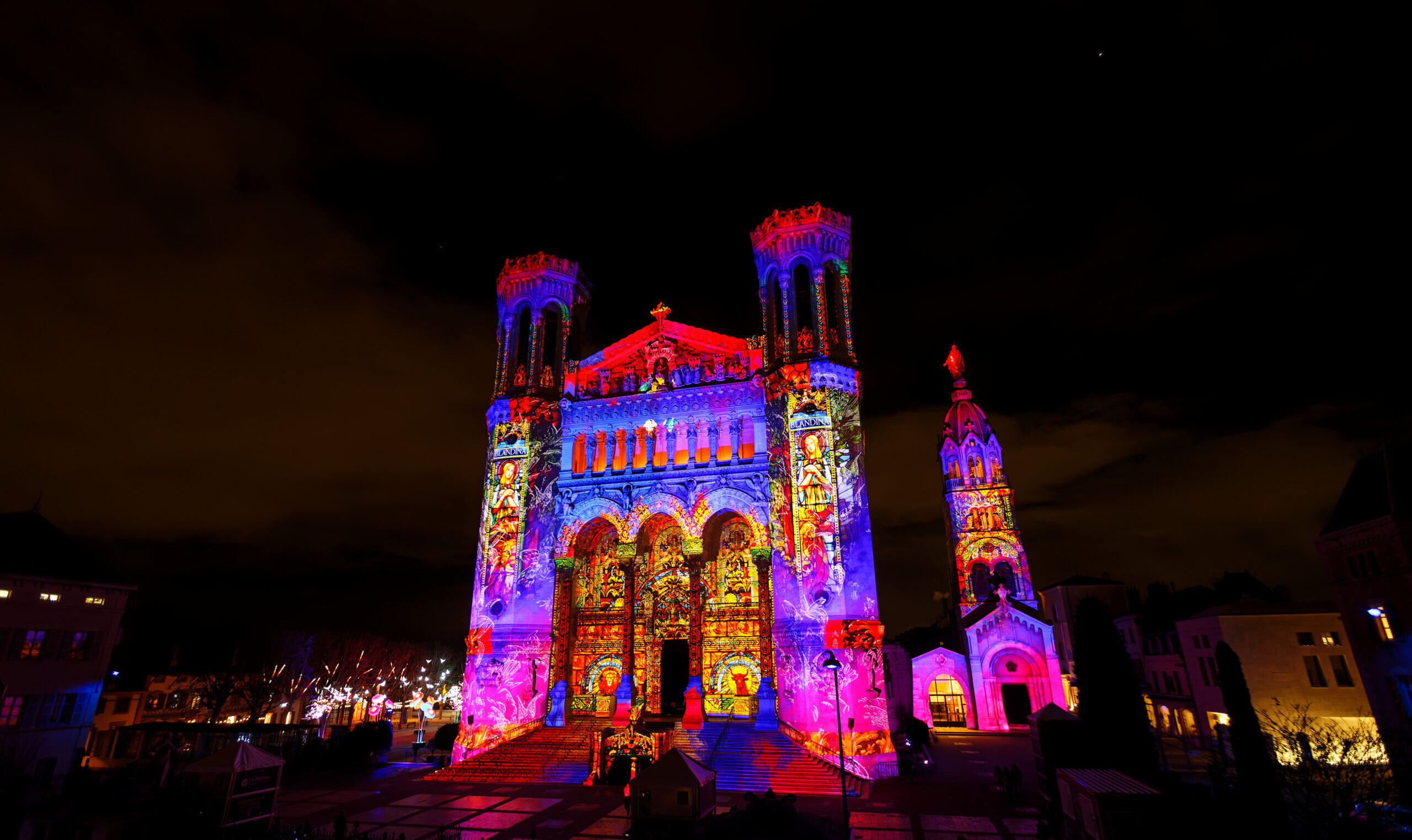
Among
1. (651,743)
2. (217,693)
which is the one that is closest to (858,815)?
(651,743)

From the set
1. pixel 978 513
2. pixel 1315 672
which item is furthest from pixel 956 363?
pixel 1315 672

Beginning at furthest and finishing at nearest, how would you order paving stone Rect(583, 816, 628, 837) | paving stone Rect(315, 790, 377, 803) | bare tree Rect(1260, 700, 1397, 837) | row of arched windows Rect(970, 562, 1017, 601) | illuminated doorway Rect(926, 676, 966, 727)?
row of arched windows Rect(970, 562, 1017, 601) < illuminated doorway Rect(926, 676, 966, 727) < paving stone Rect(315, 790, 377, 803) < paving stone Rect(583, 816, 628, 837) < bare tree Rect(1260, 700, 1397, 837)

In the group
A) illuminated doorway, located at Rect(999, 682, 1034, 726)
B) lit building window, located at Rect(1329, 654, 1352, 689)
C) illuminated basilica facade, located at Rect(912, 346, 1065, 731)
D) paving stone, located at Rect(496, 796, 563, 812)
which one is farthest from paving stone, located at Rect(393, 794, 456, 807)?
lit building window, located at Rect(1329, 654, 1352, 689)

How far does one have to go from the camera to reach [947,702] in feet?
172

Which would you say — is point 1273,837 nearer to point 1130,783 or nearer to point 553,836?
point 1130,783

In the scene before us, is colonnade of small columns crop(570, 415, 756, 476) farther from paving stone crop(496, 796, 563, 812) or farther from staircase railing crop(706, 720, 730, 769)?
paving stone crop(496, 796, 563, 812)

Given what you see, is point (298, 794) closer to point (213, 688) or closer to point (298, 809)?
point (298, 809)

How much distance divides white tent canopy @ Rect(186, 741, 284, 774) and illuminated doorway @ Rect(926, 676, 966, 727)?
46557 mm

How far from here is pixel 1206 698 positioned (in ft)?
137

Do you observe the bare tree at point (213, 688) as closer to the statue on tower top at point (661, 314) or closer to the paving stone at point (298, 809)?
the paving stone at point (298, 809)

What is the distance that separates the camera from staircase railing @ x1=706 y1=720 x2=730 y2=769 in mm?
28016

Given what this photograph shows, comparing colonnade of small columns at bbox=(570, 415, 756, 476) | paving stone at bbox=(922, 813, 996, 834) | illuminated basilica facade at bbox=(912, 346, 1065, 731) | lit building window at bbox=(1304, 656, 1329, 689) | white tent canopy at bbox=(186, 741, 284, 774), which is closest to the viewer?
white tent canopy at bbox=(186, 741, 284, 774)

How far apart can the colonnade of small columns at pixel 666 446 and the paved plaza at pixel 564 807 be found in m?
15.7

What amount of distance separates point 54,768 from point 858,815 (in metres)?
35.3
